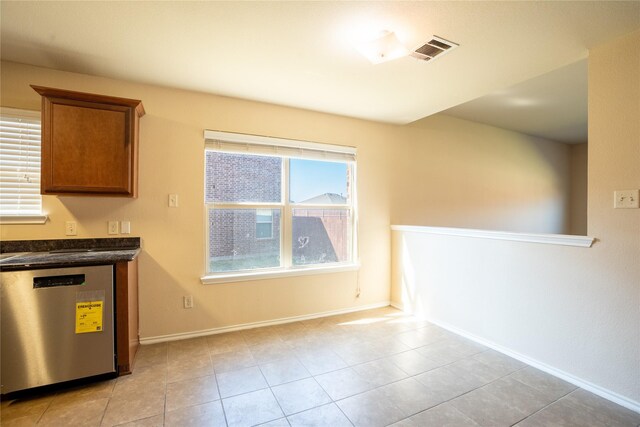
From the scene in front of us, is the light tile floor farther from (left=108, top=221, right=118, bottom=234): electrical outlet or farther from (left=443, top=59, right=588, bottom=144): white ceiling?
(left=443, top=59, right=588, bottom=144): white ceiling

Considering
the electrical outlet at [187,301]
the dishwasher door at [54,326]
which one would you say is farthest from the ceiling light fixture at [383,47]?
the electrical outlet at [187,301]

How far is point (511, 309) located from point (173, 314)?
3059 mm

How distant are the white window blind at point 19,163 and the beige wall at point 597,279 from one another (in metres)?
3.93

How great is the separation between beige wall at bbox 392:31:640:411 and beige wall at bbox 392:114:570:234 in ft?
5.14

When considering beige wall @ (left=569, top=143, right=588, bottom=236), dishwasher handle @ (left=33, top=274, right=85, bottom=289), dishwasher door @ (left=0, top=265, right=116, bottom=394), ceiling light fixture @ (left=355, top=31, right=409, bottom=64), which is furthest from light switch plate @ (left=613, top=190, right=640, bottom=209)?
beige wall @ (left=569, top=143, right=588, bottom=236)

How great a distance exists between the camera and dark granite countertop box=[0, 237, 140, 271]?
1.89m

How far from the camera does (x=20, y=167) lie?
2.30 m

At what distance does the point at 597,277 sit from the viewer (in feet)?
6.51

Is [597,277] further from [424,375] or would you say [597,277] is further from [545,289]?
[424,375]

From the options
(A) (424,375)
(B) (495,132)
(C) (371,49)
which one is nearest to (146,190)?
(C) (371,49)

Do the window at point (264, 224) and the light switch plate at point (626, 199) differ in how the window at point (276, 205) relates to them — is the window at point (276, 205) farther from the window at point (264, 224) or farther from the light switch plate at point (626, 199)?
the light switch plate at point (626, 199)

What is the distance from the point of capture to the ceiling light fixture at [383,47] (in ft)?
6.21

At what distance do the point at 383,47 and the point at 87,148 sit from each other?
7.68 ft

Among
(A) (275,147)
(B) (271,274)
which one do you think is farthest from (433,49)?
(B) (271,274)
